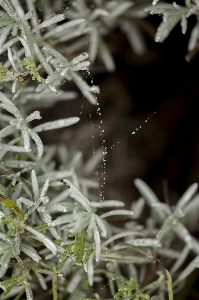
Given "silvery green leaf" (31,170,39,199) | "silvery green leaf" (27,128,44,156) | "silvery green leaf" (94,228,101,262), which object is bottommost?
"silvery green leaf" (94,228,101,262)

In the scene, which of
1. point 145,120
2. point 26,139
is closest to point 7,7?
point 26,139

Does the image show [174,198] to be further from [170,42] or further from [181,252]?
[170,42]

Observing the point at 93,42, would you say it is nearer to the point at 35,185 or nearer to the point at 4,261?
the point at 35,185

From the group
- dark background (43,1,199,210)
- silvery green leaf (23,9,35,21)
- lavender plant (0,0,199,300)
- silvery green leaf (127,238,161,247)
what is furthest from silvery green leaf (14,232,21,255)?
dark background (43,1,199,210)

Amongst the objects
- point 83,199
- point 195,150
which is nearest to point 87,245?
point 83,199

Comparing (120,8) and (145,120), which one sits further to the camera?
(145,120)

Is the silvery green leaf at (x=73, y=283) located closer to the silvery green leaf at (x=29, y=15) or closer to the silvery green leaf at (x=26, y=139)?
the silvery green leaf at (x=26, y=139)

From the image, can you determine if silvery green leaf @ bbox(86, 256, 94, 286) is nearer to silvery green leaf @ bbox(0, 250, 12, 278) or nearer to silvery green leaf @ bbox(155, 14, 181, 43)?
silvery green leaf @ bbox(0, 250, 12, 278)

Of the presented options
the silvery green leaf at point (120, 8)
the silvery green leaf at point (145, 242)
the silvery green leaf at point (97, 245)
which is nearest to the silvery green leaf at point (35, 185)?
the silvery green leaf at point (97, 245)
